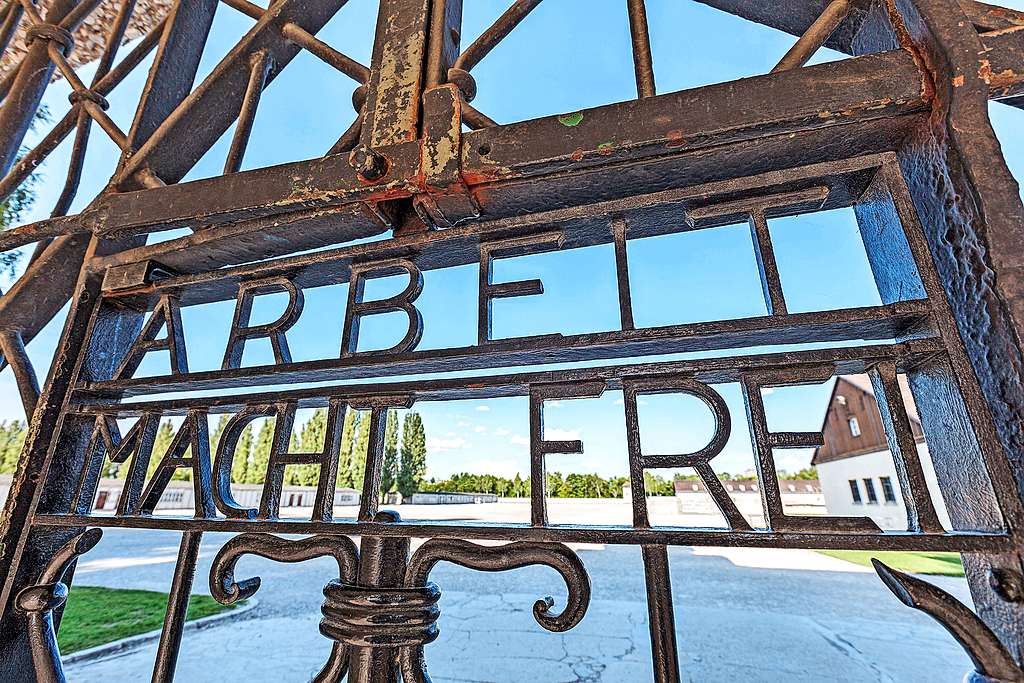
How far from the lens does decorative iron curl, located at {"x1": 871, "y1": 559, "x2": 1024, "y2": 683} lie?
0.44 metres

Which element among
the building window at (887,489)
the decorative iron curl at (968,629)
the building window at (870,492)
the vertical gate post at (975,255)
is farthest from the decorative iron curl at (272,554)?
the building window at (870,492)

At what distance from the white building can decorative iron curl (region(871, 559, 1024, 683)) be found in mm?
14913

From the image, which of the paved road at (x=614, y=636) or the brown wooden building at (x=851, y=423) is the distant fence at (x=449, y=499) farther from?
the brown wooden building at (x=851, y=423)

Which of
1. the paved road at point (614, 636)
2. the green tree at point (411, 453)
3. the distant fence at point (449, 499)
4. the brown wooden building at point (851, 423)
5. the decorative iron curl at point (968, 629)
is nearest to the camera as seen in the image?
the decorative iron curl at point (968, 629)

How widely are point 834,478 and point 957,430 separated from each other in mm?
18618

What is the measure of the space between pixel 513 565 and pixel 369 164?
63 cm

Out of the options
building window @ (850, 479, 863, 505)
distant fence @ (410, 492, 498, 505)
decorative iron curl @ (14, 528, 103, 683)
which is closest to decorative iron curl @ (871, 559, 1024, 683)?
decorative iron curl @ (14, 528, 103, 683)

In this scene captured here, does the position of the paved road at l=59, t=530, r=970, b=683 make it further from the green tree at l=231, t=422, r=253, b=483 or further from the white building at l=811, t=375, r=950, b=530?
the green tree at l=231, t=422, r=253, b=483

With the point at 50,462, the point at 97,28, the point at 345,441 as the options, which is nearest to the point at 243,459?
the point at 345,441

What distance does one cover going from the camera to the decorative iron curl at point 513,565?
56 cm

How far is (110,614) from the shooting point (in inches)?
164

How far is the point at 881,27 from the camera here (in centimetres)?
69

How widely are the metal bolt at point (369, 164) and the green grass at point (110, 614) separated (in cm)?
404

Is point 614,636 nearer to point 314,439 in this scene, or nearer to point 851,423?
point 314,439
